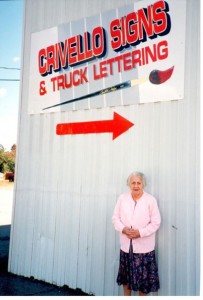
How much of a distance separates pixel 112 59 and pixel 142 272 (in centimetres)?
308

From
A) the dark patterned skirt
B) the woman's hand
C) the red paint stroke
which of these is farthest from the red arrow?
the dark patterned skirt

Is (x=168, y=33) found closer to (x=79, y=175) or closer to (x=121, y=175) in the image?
(x=121, y=175)

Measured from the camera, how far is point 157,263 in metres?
4.38

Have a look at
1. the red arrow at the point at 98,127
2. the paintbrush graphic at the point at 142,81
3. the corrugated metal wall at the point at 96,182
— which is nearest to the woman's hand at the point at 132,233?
the corrugated metal wall at the point at 96,182

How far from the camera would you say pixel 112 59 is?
504 cm

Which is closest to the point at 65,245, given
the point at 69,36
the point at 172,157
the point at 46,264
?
the point at 46,264

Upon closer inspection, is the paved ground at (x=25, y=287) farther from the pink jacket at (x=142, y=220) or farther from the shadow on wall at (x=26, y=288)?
the pink jacket at (x=142, y=220)

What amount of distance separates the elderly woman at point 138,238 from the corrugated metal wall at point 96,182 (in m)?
0.25

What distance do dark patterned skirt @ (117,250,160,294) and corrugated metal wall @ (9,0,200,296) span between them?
234 mm

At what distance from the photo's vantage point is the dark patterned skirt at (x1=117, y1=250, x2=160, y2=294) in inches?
161

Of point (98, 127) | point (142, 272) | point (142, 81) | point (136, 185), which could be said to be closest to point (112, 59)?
point (142, 81)

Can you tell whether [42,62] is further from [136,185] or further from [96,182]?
[136,185]

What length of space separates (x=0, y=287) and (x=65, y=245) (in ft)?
3.96

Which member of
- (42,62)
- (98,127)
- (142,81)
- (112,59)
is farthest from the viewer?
(42,62)
